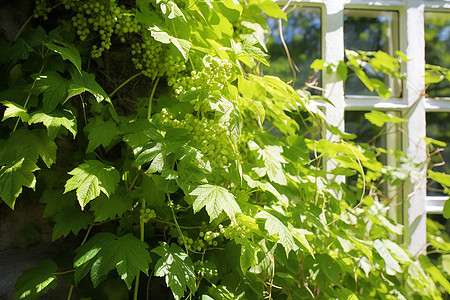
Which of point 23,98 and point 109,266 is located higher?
point 23,98

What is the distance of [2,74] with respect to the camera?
1.06 metres

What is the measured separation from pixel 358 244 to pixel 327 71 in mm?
661

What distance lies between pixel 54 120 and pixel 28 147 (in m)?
0.08

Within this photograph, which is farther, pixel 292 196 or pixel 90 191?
pixel 292 196

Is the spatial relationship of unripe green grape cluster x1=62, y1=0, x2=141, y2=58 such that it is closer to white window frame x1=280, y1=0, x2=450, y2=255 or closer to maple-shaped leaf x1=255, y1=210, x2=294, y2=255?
maple-shaped leaf x1=255, y1=210, x2=294, y2=255

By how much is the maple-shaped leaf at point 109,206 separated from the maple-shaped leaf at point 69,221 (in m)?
0.06

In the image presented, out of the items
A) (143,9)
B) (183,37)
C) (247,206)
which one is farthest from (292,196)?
(143,9)

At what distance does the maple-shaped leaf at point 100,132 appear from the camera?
956 millimetres

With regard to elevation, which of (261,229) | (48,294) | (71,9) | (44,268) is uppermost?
(71,9)

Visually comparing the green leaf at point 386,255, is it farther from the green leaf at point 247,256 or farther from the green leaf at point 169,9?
the green leaf at point 169,9

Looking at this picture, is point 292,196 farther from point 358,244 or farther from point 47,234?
point 47,234

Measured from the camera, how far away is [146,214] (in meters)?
1.01

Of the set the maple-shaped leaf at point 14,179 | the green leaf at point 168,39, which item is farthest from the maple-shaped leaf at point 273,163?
the maple-shaped leaf at point 14,179

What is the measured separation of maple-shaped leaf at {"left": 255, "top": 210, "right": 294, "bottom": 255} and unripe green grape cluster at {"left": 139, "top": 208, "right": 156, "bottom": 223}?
252 millimetres
